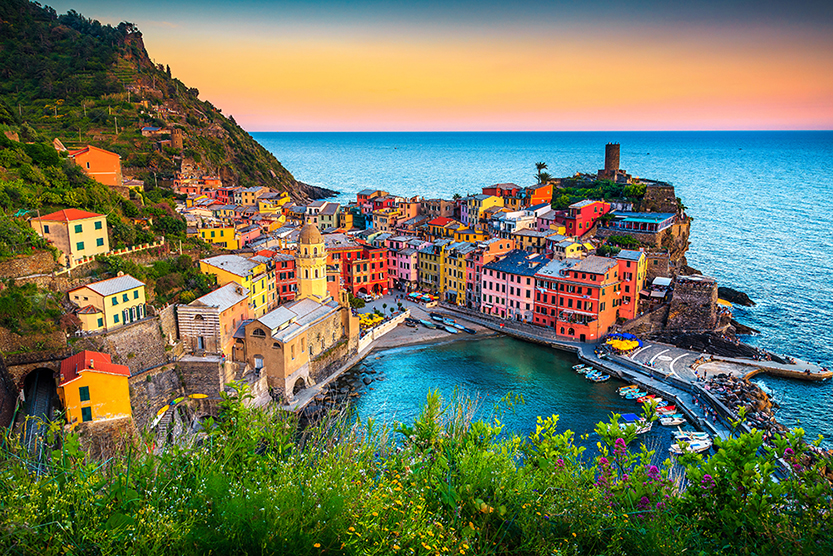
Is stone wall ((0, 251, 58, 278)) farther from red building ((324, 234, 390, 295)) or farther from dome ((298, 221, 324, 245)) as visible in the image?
red building ((324, 234, 390, 295))

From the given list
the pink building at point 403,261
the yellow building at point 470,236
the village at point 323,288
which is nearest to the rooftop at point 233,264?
the village at point 323,288

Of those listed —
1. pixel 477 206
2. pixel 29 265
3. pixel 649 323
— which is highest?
pixel 477 206

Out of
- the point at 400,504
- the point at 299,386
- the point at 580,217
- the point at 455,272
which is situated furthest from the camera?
the point at 580,217

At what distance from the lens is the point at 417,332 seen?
44.9m

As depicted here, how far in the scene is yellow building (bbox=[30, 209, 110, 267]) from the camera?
28266 mm

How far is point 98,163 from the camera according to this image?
41438 millimetres

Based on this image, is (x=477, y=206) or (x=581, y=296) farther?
(x=477, y=206)

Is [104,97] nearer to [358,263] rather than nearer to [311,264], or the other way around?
[358,263]

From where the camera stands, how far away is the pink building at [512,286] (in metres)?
45.8

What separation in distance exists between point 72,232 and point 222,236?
2045 centimetres

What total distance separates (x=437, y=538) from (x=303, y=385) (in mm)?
29491

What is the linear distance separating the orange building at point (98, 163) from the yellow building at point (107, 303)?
17.0 m

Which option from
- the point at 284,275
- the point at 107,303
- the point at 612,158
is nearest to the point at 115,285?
the point at 107,303

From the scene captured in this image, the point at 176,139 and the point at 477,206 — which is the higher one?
the point at 176,139
